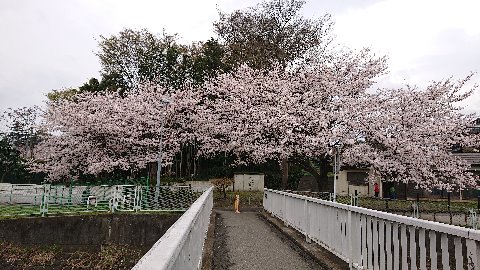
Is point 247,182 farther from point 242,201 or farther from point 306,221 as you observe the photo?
point 306,221

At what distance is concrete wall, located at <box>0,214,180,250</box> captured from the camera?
1833 centimetres

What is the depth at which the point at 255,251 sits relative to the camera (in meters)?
8.60

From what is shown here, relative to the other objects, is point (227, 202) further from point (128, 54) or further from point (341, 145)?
point (128, 54)

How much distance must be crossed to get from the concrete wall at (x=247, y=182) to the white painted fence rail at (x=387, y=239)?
22622 mm

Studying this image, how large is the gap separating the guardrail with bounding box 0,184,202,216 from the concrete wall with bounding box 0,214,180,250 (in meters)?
0.95

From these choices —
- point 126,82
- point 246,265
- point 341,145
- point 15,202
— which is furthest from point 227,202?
point 126,82

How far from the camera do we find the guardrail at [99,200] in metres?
20.2

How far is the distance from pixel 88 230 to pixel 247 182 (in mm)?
15004

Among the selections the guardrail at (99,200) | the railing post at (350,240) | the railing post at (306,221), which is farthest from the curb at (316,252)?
the guardrail at (99,200)

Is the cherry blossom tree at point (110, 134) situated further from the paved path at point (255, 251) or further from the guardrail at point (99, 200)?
the paved path at point (255, 251)

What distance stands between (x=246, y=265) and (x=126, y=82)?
1422 inches

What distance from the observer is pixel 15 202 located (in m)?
23.8

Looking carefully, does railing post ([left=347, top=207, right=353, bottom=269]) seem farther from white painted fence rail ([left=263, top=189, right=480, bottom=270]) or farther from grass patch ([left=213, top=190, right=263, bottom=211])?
grass patch ([left=213, top=190, right=263, bottom=211])

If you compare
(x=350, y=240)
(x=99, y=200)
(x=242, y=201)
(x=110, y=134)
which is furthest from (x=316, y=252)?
(x=110, y=134)
